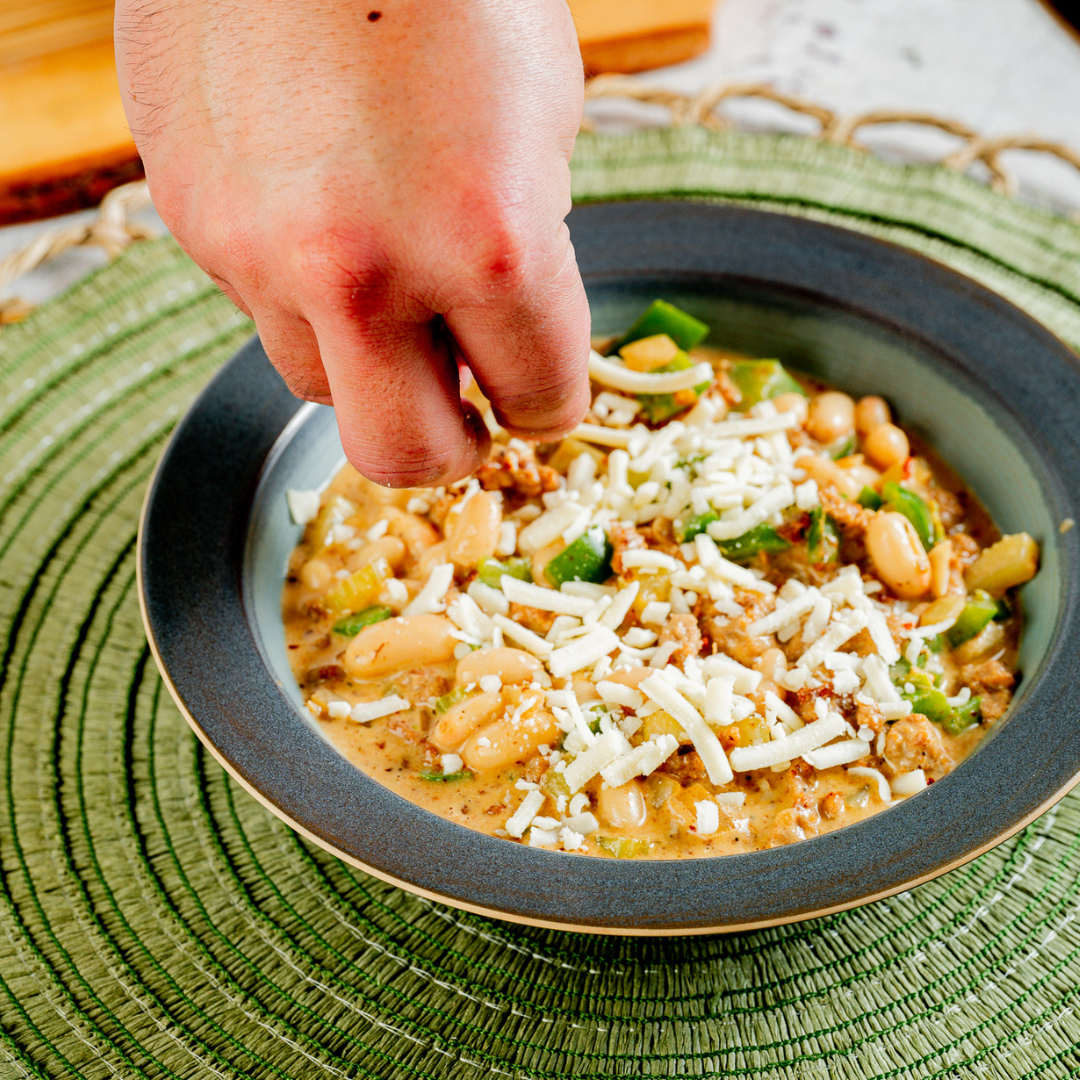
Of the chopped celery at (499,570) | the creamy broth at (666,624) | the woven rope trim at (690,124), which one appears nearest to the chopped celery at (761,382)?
the creamy broth at (666,624)

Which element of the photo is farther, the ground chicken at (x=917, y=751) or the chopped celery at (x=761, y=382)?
the chopped celery at (x=761, y=382)

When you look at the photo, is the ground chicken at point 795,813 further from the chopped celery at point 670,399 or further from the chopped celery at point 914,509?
the chopped celery at point 670,399

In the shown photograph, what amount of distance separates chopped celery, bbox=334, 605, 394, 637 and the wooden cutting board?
2.12 m

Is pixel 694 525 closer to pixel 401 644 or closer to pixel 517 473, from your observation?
pixel 517 473

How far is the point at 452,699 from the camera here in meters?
1.85

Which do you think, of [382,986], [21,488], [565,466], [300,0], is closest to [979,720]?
[565,466]

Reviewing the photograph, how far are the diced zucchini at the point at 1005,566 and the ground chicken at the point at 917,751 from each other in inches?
16.3

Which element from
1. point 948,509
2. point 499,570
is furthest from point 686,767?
point 948,509

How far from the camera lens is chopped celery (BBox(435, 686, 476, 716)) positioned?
1829mm

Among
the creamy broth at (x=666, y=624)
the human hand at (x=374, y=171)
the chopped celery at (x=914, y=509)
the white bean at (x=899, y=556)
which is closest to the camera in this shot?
the human hand at (x=374, y=171)

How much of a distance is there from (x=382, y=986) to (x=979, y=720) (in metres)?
1.13

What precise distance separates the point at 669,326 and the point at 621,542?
66cm

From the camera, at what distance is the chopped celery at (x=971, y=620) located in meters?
1.92

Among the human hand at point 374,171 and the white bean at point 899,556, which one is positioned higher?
the human hand at point 374,171
